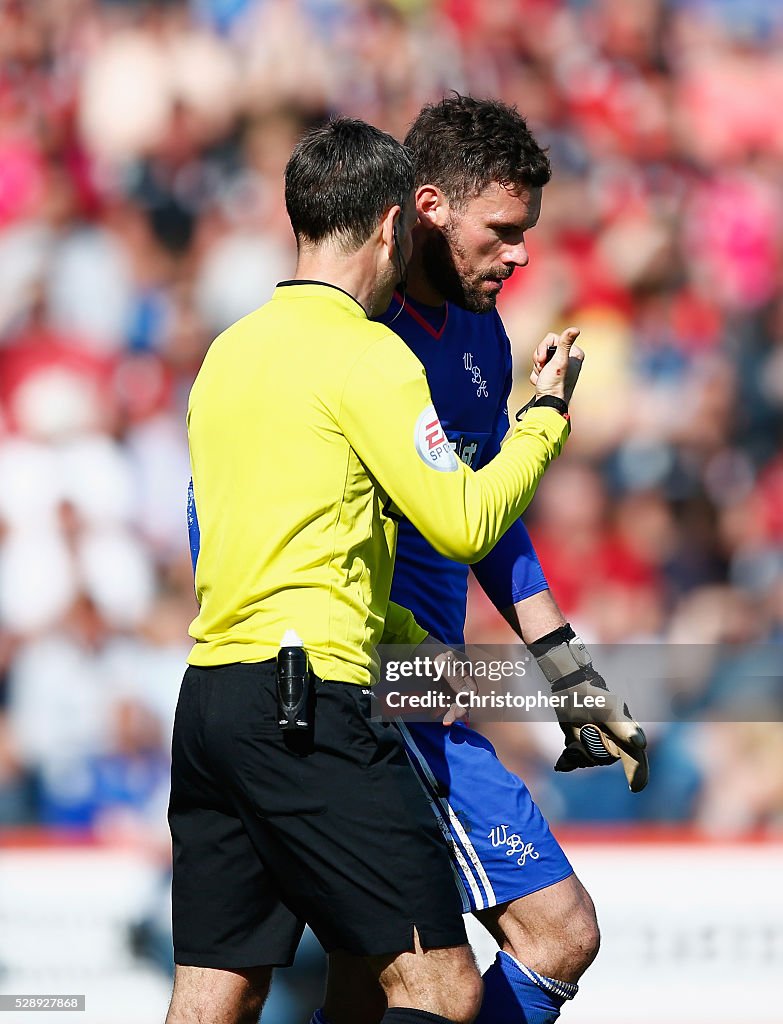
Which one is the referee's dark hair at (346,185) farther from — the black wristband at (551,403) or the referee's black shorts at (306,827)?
the referee's black shorts at (306,827)

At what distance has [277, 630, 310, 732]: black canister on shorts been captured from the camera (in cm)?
232

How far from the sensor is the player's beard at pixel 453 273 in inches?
125

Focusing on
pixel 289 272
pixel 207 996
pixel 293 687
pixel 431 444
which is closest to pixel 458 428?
pixel 431 444

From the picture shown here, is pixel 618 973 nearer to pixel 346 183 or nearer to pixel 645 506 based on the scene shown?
pixel 645 506

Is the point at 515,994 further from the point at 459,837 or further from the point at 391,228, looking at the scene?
the point at 391,228

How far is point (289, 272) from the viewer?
5633 millimetres

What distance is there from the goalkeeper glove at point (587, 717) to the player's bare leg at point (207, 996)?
3.35ft

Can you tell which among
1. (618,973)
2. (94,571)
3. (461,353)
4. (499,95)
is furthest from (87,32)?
(618,973)

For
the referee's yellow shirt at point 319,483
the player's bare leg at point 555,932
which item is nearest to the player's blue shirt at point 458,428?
the player's bare leg at point 555,932

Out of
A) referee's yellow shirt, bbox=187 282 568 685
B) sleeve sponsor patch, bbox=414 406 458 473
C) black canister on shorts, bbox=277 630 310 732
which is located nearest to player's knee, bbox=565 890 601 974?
referee's yellow shirt, bbox=187 282 568 685

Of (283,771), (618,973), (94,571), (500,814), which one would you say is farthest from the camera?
(94,571)

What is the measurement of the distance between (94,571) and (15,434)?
65cm

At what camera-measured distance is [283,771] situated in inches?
92.8

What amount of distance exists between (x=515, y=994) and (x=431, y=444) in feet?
4.56
